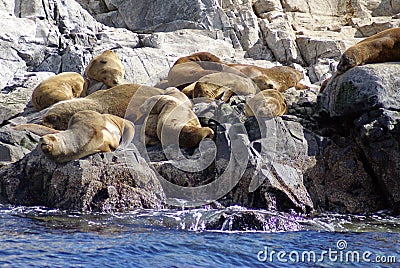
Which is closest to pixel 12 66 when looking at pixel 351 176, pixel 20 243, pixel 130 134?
pixel 130 134

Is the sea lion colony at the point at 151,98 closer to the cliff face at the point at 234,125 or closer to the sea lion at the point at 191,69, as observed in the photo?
the sea lion at the point at 191,69

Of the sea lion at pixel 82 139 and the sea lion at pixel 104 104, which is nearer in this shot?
the sea lion at pixel 82 139

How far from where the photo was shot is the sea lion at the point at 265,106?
36.3 ft

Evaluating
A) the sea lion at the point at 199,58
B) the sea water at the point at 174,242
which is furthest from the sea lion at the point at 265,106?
the sea lion at the point at 199,58

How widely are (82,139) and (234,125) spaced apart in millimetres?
2189

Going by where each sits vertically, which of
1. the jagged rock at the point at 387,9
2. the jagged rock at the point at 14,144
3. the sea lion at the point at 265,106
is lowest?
the jagged rock at the point at 14,144

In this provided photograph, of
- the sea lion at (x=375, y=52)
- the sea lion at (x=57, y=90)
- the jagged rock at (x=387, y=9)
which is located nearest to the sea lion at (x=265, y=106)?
the sea lion at (x=375, y=52)

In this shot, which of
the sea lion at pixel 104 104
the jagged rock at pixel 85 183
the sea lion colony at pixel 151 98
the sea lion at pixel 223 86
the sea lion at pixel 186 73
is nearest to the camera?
the jagged rock at pixel 85 183

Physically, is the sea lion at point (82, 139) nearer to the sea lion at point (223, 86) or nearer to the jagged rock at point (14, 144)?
the jagged rock at point (14, 144)

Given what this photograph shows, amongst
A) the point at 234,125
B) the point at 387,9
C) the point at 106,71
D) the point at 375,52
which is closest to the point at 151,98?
the point at 234,125

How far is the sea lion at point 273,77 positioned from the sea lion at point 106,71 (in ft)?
7.03

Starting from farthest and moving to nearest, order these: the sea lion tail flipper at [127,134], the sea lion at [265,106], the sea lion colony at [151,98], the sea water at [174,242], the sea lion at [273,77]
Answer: the sea lion at [273,77] → the sea lion at [265,106] → the sea lion tail flipper at [127,134] → the sea lion colony at [151,98] → the sea water at [174,242]

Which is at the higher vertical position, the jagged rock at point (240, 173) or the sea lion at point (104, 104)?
the sea lion at point (104, 104)

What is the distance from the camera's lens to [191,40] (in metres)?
18.8
